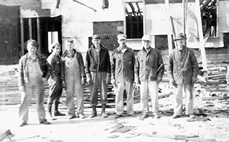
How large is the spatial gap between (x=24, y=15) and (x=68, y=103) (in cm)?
876

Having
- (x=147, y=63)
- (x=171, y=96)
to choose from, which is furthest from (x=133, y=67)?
(x=171, y=96)

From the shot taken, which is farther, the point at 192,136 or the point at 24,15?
the point at 24,15

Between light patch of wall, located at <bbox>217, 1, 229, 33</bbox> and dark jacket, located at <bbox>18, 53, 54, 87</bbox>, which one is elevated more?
light patch of wall, located at <bbox>217, 1, 229, 33</bbox>

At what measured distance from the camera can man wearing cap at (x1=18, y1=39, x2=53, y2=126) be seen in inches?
245

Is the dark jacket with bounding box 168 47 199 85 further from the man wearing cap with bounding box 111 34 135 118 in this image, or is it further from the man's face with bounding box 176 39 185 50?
the man wearing cap with bounding box 111 34 135 118

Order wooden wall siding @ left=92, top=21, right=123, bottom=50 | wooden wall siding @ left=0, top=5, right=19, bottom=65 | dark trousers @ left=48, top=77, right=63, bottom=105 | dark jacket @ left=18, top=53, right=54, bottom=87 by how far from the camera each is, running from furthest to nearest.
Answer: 1. wooden wall siding @ left=0, top=5, right=19, bottom=65
2. wooden wall siding @ left=92, top=21, right=123, bottom=50
3. dark trousers @ left=48, top=77, right=63, bottom=105
4. dark jacket @ left=18, top=53, right=54, bottom=87

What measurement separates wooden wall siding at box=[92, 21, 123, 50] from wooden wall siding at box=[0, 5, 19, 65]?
15.4 ft

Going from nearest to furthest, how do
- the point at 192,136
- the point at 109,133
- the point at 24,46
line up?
1. the point at 192,136
2. the point at 109,133
3. the point at 24,46

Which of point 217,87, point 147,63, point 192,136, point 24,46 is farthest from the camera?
point 24,46

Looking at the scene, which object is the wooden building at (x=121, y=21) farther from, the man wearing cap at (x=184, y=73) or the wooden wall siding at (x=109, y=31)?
the man wearing cap at (x=184, y=73)

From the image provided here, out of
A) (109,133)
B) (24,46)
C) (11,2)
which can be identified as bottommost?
(109,133)

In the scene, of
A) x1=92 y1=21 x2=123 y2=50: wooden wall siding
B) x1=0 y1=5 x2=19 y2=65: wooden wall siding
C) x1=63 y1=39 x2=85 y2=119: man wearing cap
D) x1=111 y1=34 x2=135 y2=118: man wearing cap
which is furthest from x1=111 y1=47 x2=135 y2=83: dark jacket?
x1=0 y1=5 x2=19 y2=65: wooden wall siding

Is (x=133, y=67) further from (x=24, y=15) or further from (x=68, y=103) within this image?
(x=24, y=15)

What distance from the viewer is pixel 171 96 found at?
10211 mm
